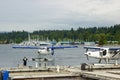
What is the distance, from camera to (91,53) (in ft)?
141

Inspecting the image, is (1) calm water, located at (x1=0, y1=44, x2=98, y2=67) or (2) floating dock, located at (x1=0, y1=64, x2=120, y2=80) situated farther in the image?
(1) calm water, located at (x1=0, y1=44, x2=98, y2=67)

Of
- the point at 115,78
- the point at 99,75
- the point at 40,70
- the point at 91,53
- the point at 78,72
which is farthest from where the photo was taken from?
the point at 91,53

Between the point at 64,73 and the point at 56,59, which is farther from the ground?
the point at 64,73

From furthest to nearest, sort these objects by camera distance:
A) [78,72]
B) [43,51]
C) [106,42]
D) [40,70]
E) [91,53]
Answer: [106,42] → [43,51] → [91,53] → [40,70] → [78,72]

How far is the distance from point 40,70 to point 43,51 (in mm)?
37701

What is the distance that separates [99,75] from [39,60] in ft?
65.8

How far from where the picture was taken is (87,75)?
26469mm

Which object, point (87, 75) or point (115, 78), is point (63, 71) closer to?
point (87, 75)

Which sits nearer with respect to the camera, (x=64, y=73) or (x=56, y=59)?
(x=64, y=73)

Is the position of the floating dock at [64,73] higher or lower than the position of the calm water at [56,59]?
higher

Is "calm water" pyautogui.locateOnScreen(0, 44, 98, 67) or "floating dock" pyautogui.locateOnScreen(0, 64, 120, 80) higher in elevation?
"floating dock" pyautogui.locateOnScreen(0, 64, 120, 80)

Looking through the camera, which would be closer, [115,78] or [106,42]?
[115,78]

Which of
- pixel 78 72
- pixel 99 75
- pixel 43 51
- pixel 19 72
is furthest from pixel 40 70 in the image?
pixel 43 51

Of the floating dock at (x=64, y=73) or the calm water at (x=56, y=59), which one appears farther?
the calm water at (x=56, y=59)
